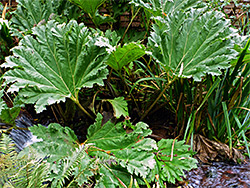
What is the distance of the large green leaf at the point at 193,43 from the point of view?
3.99 ft

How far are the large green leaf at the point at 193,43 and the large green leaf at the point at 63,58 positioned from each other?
37 centimetres

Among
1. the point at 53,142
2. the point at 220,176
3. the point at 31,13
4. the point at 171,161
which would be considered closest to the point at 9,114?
the point at 53,142

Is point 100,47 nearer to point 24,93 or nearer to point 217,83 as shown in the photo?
point 24,93

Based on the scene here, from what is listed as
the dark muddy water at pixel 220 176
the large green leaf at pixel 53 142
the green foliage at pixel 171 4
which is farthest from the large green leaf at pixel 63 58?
the dark muddy water at pixel 220 176

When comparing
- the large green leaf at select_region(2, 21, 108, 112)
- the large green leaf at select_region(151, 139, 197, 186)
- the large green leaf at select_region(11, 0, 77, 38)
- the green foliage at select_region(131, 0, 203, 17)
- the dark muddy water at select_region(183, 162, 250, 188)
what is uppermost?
the green foliage at select_region(131, 0, 203, 17)

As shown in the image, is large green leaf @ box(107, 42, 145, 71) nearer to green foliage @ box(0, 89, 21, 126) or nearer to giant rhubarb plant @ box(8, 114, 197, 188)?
giant rhubarb plant @ box(8, 114, 197, 188)

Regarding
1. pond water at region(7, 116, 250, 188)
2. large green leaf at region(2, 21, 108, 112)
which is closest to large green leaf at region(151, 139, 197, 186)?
pond water at region(7, 116, 250, 188)

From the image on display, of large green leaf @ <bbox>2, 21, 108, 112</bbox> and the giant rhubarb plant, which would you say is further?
large green leaf @ <bbox>2, 21, 108, 112</bbox>

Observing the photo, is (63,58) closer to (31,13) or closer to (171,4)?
(31,13)

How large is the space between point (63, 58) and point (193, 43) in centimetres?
81

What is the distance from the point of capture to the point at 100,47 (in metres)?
1.26

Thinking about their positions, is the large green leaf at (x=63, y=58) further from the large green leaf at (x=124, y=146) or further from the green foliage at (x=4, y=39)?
the green foliage at (x=4, y=39)

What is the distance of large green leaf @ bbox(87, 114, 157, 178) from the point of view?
108 cm

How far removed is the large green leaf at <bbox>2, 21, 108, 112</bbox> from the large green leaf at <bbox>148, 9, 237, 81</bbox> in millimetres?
366
